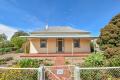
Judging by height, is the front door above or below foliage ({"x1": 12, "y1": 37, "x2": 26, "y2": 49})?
below

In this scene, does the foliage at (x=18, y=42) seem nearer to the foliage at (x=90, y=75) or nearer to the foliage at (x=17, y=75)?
the foliage at (x=17, y=75)

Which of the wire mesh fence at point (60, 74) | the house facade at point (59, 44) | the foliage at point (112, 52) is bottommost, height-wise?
the wire mesh fence at point (60, 74)

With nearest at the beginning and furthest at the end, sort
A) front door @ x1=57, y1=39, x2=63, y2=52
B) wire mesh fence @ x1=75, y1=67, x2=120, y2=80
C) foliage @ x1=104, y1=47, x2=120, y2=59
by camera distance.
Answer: wire mesh fence @ x1=75, y1=67, x2=120, y2=80 → foliage @ x1=104, y1=47, x2=120, y2=59 → front door @ x1=57, y1=39, x2=63, y2=52

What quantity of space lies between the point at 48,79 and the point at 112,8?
803 inches

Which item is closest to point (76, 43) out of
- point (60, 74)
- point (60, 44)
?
point (60, 44)

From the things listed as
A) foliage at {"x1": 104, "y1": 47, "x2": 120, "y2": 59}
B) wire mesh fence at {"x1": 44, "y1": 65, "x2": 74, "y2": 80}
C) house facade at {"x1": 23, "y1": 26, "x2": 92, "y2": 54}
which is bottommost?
wire mesh fence at {"x1": 44, "y1": 65, "x2": 74, "y2": 80}

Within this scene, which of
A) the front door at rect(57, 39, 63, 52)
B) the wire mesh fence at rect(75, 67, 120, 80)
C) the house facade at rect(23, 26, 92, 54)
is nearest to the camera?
the wire mesh fence at rect(75, 67, 120, 80)

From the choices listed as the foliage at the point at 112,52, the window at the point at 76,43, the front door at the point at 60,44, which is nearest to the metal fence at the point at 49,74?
the foliage at the point at 112,52

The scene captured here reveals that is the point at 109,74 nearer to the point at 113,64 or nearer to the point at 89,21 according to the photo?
the point at 113,64

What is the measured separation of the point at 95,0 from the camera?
86.0 ft

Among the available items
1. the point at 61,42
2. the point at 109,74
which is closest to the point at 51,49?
the point at 61,42

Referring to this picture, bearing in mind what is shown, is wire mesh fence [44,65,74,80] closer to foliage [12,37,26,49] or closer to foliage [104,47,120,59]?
foliage [104,47,120,59]

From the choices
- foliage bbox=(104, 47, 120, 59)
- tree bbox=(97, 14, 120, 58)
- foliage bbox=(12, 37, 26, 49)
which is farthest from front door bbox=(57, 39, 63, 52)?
foliage bbox=(12, 37, 26, 49)

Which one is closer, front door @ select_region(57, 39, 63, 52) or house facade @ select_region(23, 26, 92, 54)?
house facade @ select_region(23, 26, 92, 54)
